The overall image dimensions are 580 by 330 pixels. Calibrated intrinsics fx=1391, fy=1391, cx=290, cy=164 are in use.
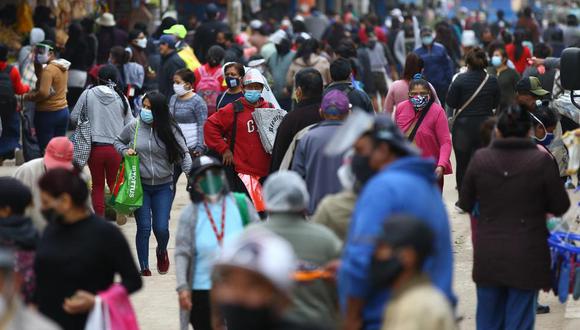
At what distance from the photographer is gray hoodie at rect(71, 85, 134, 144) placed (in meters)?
11.7

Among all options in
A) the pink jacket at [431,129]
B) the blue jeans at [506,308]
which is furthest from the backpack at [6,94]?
the blue jeans at [506,308]

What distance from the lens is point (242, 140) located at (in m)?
10.4

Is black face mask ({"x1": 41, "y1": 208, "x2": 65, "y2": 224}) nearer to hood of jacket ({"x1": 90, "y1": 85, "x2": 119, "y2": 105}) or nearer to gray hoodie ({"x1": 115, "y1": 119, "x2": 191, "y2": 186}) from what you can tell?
gray hoodie ({"x1": 115, "y1": 119, "x2": 191, "y2": 186})

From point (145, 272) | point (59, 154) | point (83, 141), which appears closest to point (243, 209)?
point (59, 154)

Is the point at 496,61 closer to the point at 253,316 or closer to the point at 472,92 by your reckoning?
the point at 472,92

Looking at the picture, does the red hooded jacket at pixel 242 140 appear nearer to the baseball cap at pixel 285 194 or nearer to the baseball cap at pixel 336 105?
the baseball cap at pixel 336 105

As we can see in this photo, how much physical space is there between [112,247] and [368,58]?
15.0 m

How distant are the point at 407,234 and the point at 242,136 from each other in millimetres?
5937

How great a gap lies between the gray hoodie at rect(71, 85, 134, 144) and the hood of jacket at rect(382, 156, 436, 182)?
21.9 ft

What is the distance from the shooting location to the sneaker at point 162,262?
10461 millimetres

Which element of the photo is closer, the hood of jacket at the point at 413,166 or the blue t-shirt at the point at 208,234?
the hood of jacket at the point at 413,166

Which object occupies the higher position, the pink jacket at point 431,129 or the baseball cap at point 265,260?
the baseball cap at point 265,260

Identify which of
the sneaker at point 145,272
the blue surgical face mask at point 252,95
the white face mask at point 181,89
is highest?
the blue surgical face mask at point 252,95

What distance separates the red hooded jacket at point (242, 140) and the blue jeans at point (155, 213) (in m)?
0.50
